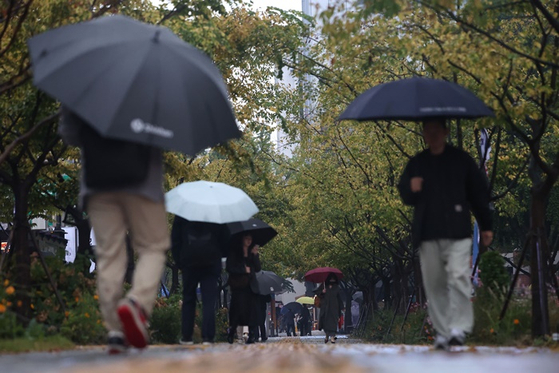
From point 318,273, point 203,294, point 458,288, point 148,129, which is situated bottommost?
point 458,288

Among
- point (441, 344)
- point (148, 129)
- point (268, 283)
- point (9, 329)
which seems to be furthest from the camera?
point (268, 283)

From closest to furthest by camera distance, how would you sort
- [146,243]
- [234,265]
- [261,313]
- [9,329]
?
[146,243], [9,329], [234,265], [261,313]

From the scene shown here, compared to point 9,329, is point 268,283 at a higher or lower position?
higher

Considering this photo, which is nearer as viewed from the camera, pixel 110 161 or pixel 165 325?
pixel 110 161

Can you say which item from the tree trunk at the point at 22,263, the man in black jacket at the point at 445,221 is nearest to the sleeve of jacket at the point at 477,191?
the man in black jacket at the point at 445,221

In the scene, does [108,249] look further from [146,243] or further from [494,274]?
[494,274]

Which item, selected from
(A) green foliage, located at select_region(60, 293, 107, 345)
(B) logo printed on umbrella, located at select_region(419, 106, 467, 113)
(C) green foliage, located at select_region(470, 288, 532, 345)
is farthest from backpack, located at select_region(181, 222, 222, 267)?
(B) logo printed on umbrella, located at select_region(419, 106, 467, 113)

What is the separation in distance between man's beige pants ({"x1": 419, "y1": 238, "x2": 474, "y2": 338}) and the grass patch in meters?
3.17

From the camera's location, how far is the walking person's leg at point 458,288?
338 inches

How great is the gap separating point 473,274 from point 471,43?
5.54 m

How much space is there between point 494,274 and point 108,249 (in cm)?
808

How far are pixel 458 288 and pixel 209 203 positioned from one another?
5.84 m

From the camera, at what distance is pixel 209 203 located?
13.9m

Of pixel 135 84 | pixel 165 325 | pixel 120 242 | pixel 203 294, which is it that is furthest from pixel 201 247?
pixel 135 84
